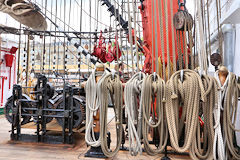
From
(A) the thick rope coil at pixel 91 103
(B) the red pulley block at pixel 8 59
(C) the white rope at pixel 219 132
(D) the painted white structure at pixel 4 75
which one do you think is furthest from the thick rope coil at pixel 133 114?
(B) the red pulley block at pixel 8 59

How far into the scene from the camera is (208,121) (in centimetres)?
142

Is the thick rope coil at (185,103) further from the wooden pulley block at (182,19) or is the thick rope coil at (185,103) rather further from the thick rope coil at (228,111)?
the wooden pulley block at (182,19)

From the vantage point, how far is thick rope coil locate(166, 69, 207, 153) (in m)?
1.33

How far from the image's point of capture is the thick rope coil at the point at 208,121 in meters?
1.36

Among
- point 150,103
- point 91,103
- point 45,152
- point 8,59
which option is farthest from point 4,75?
point 150,103

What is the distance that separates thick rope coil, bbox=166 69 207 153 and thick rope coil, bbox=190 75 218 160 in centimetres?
7

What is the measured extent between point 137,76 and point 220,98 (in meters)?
0.69

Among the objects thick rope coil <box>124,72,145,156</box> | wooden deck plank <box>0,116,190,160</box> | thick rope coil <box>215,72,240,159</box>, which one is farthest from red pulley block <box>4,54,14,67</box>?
thick rope coil <box>215,72,240,159</box>

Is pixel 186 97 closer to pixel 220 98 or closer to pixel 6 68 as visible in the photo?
pixel 220 98

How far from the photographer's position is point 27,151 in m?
2.23

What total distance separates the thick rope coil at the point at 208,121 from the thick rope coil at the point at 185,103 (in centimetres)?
7

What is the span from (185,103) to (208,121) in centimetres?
25

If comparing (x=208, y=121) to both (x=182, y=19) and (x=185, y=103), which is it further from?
(x=182, y=19)

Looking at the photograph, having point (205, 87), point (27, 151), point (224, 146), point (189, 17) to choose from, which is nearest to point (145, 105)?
point (205, 87)
